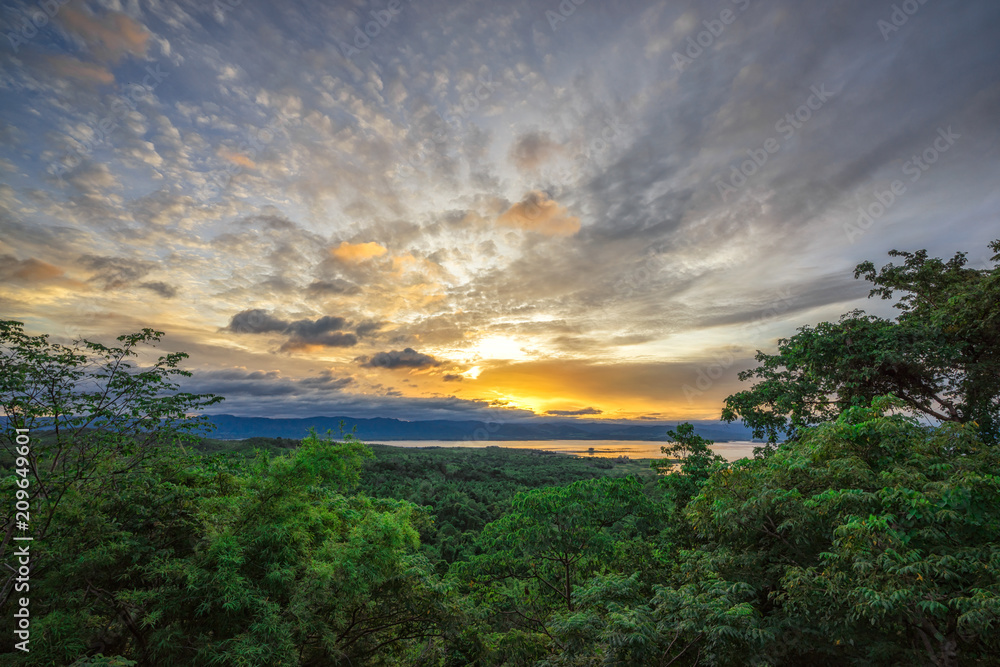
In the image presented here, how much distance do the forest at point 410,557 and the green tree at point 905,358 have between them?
0.50ft

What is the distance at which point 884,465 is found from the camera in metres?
6.93

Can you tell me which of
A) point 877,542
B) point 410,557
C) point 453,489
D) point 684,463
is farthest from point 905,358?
point 453,489

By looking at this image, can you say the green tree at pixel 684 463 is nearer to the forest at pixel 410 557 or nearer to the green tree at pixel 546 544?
the green tree at pixel 546 544

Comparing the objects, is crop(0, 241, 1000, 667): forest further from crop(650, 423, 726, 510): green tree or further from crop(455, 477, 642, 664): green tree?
crop(650, 423, 726, 510): green tree

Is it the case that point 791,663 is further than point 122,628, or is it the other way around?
point 122,628

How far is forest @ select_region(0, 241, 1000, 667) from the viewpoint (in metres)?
5.48

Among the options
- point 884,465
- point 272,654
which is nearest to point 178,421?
point 272,654

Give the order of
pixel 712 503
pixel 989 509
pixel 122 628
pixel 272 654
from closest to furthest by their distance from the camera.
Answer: pixel 989 509 < pixel 272 654 < pixel 122 628 < pixel 712 503

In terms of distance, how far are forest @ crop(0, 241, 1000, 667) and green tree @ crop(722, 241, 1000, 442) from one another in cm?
15

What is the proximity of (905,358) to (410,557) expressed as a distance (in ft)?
51.9

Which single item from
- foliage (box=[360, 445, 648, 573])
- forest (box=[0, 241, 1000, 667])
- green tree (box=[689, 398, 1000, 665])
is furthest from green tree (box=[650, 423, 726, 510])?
foliage (box=[360, 445, 648, 573])

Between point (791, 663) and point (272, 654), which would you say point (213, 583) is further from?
point (791, 663)

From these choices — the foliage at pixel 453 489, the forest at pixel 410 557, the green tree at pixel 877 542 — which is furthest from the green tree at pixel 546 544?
the foliage at pixel 453 489

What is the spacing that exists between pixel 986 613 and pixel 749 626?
2.49 m
